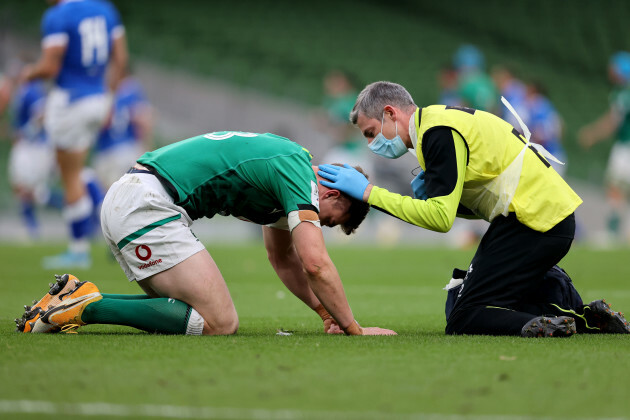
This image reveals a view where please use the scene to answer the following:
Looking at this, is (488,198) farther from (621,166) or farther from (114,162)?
(621,166)

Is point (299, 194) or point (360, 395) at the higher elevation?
point (299, 194)

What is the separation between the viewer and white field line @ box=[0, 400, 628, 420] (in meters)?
2.80

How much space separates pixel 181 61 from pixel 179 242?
18.4m

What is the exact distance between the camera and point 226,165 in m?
4.66

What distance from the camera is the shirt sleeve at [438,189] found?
4512 mm

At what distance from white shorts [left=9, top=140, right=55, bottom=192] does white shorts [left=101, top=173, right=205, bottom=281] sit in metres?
9.99

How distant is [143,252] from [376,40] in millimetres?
22684

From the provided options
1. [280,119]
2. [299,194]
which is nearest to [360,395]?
[299,194]

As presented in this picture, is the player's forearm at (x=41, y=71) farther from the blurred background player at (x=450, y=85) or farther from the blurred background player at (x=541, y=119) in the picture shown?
the blurred background player at (x=541, y=119)

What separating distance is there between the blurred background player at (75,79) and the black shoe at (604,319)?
586 centimetres

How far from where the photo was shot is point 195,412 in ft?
9.42

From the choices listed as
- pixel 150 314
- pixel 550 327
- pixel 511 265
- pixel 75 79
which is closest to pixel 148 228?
pixel 150 314

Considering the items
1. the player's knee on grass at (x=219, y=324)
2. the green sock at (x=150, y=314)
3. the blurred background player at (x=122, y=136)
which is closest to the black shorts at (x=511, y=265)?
the player's knee on grass at (x=219, y=324)

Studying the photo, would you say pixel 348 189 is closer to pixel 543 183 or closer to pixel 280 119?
pixel 543 183
